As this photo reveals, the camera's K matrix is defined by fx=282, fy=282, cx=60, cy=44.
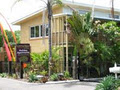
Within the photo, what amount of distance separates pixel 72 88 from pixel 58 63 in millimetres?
6007

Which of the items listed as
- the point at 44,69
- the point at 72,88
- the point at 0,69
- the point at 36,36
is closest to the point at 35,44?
the point at 36,36

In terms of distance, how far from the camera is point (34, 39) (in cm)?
2819

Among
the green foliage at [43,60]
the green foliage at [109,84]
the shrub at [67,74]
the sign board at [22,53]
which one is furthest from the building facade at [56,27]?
the green foliage at [109,84]

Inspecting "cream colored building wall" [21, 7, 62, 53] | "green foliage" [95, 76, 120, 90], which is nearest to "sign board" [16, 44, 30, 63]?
"cream colored building wall" [21, 7, 62, 53]

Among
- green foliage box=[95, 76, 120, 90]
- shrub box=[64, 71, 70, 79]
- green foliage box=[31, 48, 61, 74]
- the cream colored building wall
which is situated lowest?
shrub box=[64, 71, 70, 79]

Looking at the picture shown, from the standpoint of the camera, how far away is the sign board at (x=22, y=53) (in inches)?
866

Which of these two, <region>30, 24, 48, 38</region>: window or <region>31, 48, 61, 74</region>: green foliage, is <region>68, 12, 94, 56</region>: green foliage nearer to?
<region>31, 48, 61, 74</region>: green foliage

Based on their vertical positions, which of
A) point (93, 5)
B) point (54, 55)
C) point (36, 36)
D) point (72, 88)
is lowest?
point (72, 88)

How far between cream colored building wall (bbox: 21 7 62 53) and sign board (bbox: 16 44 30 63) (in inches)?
109

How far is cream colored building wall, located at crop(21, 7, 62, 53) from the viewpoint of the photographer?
26142mm

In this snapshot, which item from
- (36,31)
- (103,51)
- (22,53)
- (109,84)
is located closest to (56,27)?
(22,53)

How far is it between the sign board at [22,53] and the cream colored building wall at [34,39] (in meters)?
2.77

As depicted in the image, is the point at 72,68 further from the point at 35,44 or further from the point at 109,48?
the point at 35,44

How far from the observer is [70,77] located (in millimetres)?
20547
